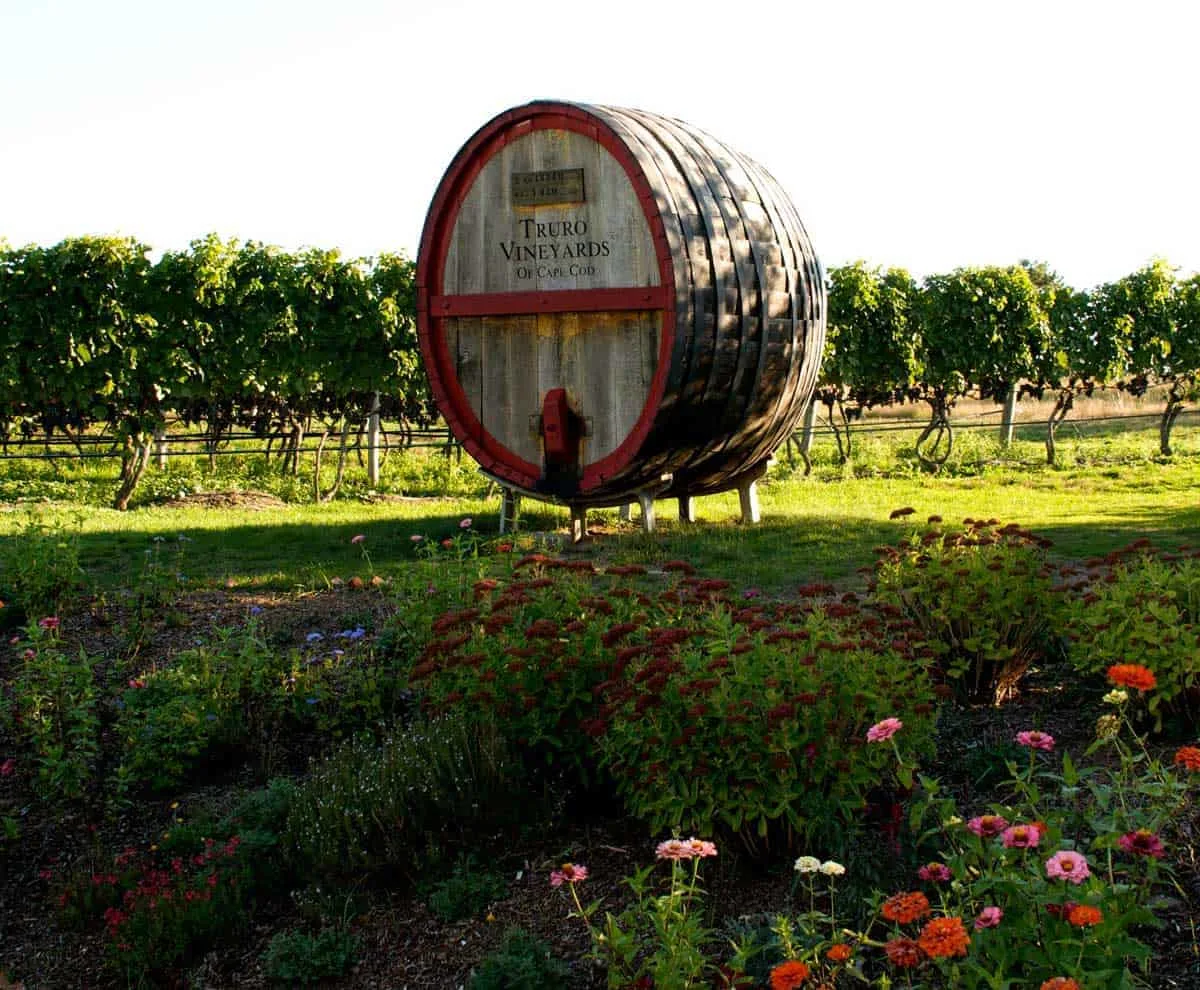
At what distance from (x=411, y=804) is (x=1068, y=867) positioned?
85.5 inches

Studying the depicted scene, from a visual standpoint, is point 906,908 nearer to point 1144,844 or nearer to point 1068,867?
point 1068,867

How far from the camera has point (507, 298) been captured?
6.81 meters

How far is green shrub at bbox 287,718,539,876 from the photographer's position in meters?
3.96

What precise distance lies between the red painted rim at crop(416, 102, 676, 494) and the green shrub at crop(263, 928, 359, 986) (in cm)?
350

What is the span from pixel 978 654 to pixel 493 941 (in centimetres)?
238

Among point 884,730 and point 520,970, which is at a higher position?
point 884,730

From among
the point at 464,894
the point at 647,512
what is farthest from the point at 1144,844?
the point at 647,512

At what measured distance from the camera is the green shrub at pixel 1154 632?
4266mm

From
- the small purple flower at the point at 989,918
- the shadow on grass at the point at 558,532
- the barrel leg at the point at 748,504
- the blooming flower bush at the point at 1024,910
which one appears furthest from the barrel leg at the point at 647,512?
the small purple flower at the point at 989,918

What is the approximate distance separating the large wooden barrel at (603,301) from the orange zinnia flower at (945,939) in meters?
4.16

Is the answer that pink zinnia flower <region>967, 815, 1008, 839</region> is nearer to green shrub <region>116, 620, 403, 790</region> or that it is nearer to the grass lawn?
green shrub <region>116, 620, 403, 790</region>

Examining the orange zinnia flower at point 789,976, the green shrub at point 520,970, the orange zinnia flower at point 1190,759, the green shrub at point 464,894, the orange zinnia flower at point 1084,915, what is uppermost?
the orange zinnia flower at point 1190,759

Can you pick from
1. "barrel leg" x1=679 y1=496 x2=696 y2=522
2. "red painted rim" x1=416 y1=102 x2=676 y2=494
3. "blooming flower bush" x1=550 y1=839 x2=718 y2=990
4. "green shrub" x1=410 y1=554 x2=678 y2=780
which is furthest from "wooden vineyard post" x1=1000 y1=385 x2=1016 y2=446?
"blooming flower bush" x1=550 y1=839 x2=718 y2=990

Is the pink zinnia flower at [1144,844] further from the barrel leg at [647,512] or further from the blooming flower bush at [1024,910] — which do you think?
the barrel leg at [647,512]
